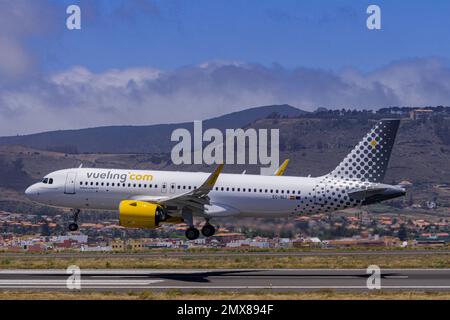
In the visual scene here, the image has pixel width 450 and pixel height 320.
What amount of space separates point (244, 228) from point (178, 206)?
774 cm

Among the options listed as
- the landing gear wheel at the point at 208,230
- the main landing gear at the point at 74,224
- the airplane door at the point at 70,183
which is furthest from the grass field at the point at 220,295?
the landing gear wheel at the point at 208,230

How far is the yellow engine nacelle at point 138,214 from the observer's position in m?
55.9

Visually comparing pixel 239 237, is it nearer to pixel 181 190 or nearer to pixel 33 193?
pixel 181 190

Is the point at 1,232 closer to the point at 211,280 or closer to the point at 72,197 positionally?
the point at 72,197

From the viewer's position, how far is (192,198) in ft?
199

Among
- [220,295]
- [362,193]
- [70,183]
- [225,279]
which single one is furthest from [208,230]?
[220,295]

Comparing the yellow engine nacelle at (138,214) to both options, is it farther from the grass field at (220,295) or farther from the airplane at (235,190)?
the grass field at (220,295)

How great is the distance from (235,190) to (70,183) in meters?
11.1

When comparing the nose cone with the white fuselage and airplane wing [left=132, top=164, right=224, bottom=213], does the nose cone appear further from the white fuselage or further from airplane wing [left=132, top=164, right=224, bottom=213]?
airplane wing [left=132, top=164, right=224, bottom=213]

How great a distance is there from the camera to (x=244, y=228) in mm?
67375

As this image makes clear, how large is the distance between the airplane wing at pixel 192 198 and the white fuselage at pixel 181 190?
0.87 meters

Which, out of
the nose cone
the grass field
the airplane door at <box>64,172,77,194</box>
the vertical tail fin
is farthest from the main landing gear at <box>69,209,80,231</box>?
the grass field
